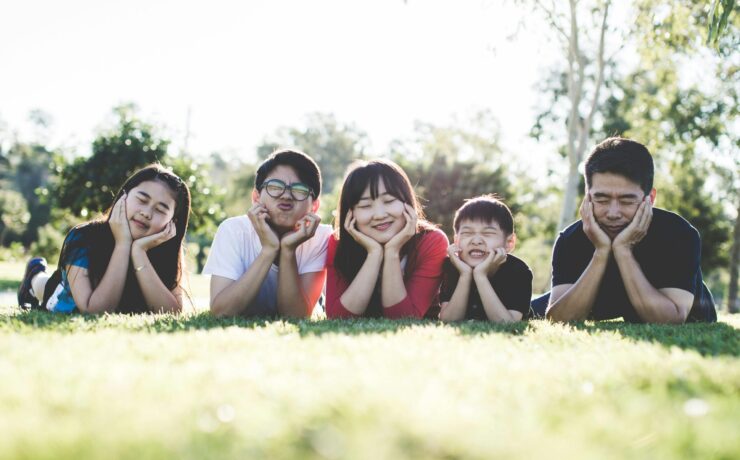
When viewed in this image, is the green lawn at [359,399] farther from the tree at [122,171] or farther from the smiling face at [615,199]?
the tree at [122,171]

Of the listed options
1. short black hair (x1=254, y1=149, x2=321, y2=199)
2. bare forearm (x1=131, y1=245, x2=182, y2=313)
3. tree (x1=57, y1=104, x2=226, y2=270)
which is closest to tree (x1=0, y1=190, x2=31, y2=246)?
tree (x1=57, y1=104, x2=226, y2=270)

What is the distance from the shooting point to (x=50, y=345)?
8.79 ft

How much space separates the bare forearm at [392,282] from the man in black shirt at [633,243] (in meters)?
1.34

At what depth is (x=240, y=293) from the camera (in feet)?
15.6

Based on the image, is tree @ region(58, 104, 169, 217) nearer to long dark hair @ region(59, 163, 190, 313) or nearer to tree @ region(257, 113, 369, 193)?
long dark hair @ region(59, 163, 190, 313)

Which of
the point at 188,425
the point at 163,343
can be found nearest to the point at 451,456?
the point at 188,425

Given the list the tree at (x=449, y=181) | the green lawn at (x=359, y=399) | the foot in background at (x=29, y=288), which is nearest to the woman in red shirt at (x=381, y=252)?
the green lawn at (x=359, y=399)

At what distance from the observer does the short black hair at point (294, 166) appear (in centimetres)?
537

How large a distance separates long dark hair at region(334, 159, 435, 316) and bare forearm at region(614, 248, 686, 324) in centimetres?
169

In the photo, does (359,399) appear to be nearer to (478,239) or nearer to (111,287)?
(478,239)

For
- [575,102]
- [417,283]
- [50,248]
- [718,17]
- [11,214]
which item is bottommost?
[50,248]

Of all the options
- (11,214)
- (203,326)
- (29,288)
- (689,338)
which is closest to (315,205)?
(203,326)

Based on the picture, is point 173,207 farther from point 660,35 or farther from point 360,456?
point 660,35

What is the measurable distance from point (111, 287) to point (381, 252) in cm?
225
